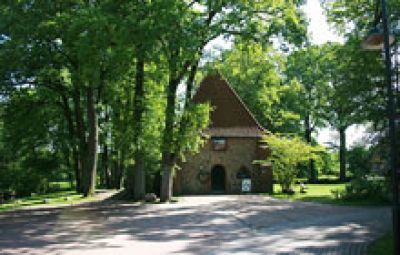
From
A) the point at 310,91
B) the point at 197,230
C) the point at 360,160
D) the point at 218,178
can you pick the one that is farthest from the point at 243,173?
the point at 197,230

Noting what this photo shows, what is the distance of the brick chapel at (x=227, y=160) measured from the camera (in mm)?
41312

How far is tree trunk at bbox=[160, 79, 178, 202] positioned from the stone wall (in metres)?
10.2

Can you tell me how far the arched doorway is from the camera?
42031 mm

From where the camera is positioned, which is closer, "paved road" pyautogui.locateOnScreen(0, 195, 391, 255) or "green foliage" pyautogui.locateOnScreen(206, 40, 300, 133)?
"paved road" pyautogui.locateOnScreen(0, 195, 391, 255)

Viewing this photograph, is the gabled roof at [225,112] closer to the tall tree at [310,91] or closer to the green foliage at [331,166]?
the tall tree at [310,91]

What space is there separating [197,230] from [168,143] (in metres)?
12.4

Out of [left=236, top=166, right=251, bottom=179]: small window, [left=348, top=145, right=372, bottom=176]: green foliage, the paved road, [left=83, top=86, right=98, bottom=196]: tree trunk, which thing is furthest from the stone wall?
the paved road

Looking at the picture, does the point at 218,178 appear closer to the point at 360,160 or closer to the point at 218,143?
the point at 218,143

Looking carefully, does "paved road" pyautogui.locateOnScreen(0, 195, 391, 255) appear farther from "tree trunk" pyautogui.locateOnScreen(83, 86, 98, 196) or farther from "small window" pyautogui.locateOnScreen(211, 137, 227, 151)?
"small window" pyautogui.locateOnScreen(211, 137, 227, 151)

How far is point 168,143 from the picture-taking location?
29.2 m

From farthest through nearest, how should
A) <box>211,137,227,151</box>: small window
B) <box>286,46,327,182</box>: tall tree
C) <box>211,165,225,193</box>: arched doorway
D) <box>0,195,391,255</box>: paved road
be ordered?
<box>286,46,327,182</box>: tall tree
<box>211,165,225,193</box>: arched doorway
<box>211,137,227,151</box>: small window
<box>0,195,391,255</box>: paved road

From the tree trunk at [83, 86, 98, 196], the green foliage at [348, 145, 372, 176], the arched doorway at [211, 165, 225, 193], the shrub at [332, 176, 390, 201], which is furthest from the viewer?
the arched doorway at [211, 165, 225, 193]

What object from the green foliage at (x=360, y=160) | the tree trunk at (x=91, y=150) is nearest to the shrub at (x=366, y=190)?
the green foliage at (x=360, y=160)

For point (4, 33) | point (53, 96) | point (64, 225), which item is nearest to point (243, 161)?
point (53, 96)
